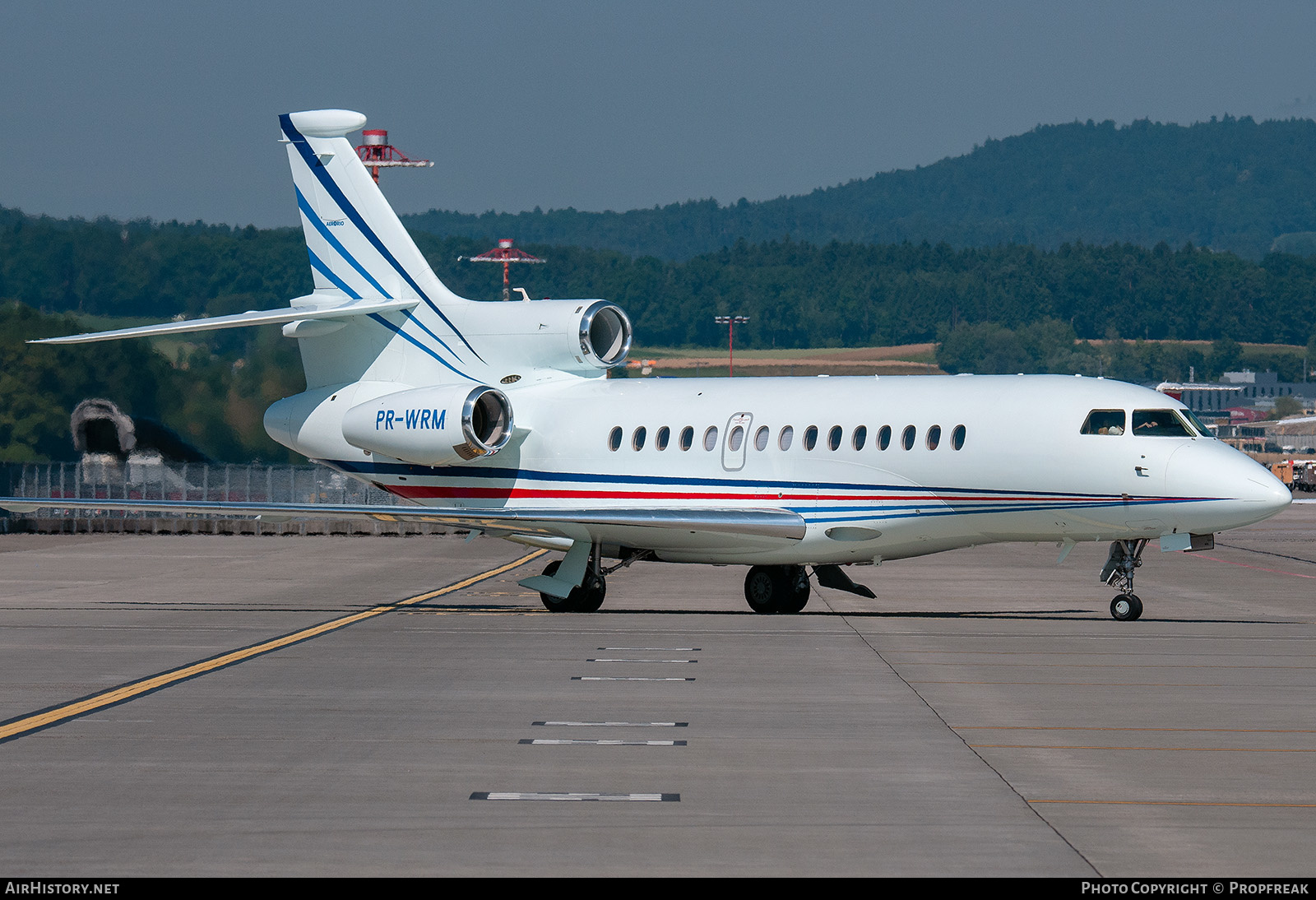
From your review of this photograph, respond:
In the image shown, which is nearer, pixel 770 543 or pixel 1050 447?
pixel 1050 447

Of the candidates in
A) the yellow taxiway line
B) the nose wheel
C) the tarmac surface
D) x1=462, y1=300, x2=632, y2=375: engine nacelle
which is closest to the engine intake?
x1=462, y1=300, x2=632, y2=375: engine nacelle

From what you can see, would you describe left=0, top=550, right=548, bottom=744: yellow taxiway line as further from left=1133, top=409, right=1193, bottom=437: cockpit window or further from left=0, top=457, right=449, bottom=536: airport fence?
left=0, top=457, right=449, bottom=536: airport fence

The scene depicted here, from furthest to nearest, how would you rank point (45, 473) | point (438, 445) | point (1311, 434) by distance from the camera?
point (1311, 434)
point (45, 473)
point (438, 445)

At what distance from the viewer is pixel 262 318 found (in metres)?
27.0

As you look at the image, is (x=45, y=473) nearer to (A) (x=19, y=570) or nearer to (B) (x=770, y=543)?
(A) (x=19, y=570)

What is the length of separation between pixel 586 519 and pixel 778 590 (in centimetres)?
350

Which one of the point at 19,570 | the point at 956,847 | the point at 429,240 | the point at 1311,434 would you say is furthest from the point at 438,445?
the point at 1311,434

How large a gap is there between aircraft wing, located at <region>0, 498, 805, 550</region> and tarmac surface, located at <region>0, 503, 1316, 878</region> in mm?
1255

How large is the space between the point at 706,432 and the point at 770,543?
229 cm

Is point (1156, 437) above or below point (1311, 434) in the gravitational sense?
above

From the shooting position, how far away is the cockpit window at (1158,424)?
23.7 meters

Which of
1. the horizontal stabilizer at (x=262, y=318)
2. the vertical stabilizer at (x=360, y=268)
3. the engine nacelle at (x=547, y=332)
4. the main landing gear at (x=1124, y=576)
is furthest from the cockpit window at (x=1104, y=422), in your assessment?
the horizontal stabilizer at (x=262, y=318)

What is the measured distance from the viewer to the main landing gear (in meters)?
24.2

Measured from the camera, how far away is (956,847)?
31.9 feet
